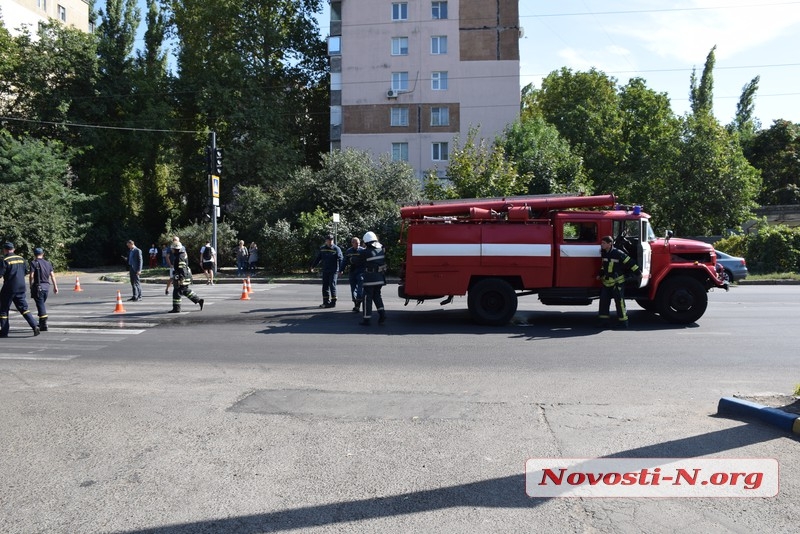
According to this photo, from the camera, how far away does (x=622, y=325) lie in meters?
12.5

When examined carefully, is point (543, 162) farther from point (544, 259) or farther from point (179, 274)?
point (179, 274)

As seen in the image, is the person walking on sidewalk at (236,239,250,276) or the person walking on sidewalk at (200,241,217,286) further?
the person walking on sidewalk at (236,239,250,276)

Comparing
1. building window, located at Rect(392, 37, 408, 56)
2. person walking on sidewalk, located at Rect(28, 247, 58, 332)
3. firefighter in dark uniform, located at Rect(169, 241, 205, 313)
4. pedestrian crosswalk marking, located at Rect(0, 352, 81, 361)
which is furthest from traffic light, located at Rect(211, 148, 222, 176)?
building window, located at Rect(392, 37, 408, 56)

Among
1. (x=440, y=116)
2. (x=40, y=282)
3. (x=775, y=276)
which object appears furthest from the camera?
(x=440, y=116)

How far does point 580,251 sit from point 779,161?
52.2 m

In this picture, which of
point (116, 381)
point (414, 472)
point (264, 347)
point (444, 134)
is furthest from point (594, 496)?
point (444, 134)

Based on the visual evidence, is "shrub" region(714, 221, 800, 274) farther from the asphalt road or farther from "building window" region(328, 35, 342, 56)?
→ "building window" region(328, 35, 342, 56)

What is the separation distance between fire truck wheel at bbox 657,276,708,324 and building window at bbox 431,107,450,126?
3626 centimetres

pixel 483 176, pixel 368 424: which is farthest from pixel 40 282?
pixel 483 176

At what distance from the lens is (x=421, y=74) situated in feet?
155

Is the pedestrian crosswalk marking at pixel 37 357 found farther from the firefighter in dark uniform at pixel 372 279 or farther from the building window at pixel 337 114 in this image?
the building window at pixel 337 114

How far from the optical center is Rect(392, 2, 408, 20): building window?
47.4 meters

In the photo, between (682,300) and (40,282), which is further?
(682,300)

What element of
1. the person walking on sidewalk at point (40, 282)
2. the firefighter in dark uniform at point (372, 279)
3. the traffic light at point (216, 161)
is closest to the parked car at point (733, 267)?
the firefighter in dark uniform at point (372, 279)
